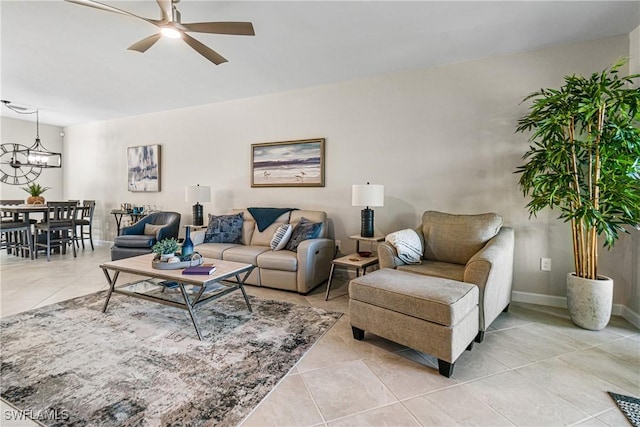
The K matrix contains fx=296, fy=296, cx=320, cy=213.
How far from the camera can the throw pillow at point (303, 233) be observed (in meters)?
3.52

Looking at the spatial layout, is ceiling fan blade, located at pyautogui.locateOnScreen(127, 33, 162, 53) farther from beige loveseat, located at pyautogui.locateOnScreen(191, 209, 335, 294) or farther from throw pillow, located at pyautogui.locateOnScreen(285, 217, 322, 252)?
throw pillow, located at pyautogui.locateOnScreen(285, 217, 322, 252)

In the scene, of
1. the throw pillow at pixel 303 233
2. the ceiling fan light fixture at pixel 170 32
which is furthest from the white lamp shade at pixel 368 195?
the ceiling fan light fixture at pixel 170 32

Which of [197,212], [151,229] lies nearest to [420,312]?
[197,212]

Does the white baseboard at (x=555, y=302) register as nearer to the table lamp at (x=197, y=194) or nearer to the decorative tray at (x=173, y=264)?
the decorative tray at (x=173, y=264)

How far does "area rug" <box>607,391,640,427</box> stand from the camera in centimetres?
146

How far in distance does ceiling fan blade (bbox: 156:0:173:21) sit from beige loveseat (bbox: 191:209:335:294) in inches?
88.9

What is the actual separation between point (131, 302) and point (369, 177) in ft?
9.81

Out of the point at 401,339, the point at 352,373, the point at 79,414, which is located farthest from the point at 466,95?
the point at 79,414

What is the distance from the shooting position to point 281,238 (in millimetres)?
3602

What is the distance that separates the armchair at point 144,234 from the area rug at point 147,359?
1.35m

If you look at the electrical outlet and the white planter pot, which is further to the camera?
the electrical outlet

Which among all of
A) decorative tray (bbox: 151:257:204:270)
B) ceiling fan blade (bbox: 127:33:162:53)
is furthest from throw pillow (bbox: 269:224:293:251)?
ceiling fan blade (bbox: 127:33:162:53)

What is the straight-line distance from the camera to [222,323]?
8.28 feet

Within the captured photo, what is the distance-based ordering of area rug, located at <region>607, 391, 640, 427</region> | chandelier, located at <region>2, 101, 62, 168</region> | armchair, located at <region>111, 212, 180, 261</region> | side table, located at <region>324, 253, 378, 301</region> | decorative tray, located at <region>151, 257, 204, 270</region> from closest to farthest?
area rug, located at <region>607, 391, 640, 427</region>
decorative tray, located at <region>151, 257, 204, 270</region>
side table, located at <region>324, 253, 378, 301</region>
armchair, located at <region>111, 212, 180, 261</region>
chandelier, located at <region>2, 101, 62, 168</region>
